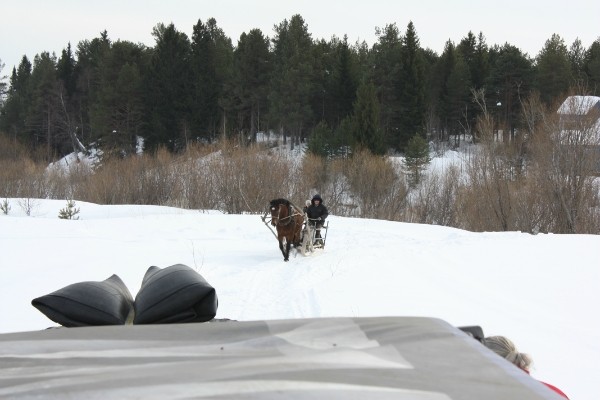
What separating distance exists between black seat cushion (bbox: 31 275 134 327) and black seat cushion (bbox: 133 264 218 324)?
11cm

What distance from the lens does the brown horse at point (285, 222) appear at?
12.5m

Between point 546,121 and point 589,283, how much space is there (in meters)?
15.4

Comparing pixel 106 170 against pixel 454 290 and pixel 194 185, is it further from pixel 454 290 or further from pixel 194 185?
pixel 454 290

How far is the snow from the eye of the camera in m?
6.61

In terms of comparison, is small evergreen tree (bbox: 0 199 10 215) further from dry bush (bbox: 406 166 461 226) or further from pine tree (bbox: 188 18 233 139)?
pine tree (bbox: 188 18 233 139)

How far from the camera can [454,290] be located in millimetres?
8891

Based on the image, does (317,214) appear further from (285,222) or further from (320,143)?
(320,143)

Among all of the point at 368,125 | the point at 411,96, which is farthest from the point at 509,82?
the point at 368,125

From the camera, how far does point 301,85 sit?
46.0 meters

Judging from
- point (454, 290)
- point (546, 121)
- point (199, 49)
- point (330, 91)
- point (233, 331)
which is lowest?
point (454, 290)

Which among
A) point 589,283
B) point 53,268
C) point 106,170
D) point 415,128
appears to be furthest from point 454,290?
point 415,128

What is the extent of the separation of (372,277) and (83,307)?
783 centimetres

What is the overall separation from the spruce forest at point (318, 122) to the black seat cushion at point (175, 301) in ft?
71.7

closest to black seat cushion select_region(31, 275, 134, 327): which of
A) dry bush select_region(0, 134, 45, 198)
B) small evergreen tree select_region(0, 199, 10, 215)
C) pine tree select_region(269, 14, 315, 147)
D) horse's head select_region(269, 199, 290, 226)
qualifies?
horse's head select_region(269, 199, 290, 226)
